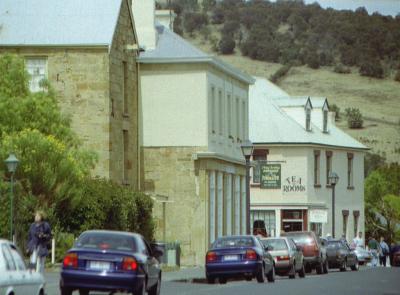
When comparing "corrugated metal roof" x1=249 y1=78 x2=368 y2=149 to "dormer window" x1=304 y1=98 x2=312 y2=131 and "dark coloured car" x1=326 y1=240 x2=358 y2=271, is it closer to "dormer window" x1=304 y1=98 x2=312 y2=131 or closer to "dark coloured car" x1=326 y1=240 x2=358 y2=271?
"dormer window" x1=304 y1=98 x2=312 y2=131

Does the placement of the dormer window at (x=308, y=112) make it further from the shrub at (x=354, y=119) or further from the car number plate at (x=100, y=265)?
the shrub at (x=354, y=119)

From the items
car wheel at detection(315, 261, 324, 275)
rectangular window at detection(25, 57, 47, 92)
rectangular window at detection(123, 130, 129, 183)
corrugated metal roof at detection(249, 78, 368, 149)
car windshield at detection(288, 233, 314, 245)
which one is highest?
rectangular window at detection(25, 57, 47, 92)

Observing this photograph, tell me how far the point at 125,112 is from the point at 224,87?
7.59 metres

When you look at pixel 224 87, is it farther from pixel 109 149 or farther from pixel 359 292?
pixel 359 292

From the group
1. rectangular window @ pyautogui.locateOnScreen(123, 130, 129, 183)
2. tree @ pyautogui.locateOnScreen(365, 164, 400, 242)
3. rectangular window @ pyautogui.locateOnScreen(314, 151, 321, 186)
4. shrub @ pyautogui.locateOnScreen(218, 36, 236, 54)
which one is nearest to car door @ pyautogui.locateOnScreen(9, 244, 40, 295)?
rectangular window @ pyautogui.locateOnScreen(123, 130, 129, 183)

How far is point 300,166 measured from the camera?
79.6 meters

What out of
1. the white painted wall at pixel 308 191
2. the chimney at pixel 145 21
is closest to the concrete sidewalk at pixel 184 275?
the chimney at pixel 145 21

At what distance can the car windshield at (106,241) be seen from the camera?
95.1ft

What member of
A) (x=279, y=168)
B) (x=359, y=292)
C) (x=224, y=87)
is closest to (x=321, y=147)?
(x=279, y=168)

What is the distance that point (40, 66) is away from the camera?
54719 mm

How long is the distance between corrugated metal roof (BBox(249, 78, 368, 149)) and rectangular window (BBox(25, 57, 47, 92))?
27.1 metres

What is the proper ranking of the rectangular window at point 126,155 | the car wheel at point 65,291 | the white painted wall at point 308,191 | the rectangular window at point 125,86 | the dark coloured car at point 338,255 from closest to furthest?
the car wheel at point 65,291 → the rectangular window at point 125,86 → the rectangular window at point 126,155 → the dark coloured car at point 338,255 → the white painted wall at point 308,191

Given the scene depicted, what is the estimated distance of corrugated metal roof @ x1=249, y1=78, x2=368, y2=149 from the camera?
80.4m

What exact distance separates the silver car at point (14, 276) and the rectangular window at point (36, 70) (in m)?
29.9
